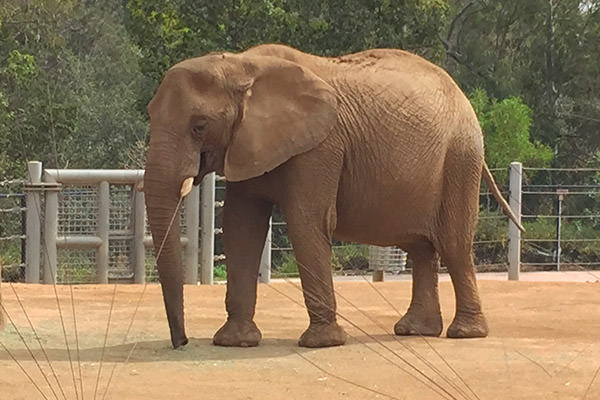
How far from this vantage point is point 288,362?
6.86 metres

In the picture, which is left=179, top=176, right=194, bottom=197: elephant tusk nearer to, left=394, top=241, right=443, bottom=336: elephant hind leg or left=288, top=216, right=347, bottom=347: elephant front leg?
left=288, top=216, right=347, bottom=347: elephant front leg

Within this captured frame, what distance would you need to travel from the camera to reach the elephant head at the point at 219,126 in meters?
6.86

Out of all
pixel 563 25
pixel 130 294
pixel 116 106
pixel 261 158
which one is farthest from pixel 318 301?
pixel 116 106

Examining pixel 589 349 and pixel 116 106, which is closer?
pixel 589 349

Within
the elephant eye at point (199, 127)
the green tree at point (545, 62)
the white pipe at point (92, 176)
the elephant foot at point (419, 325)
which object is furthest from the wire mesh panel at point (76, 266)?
the green tree at point (545, 62)

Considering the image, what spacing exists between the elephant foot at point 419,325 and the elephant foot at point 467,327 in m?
0.10

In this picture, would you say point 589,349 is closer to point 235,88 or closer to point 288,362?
point 288,362

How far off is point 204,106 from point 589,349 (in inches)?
109

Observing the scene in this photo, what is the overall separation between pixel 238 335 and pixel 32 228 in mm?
4896

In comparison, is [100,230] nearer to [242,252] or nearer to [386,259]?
[242,252]

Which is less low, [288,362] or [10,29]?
Answer: [10,29]

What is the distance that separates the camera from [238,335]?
752 centimetres

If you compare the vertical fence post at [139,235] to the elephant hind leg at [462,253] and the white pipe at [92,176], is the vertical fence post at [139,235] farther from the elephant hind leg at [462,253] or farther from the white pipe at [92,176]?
the elephant hind leg at [462,253]

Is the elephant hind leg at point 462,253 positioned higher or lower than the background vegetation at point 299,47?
lower
